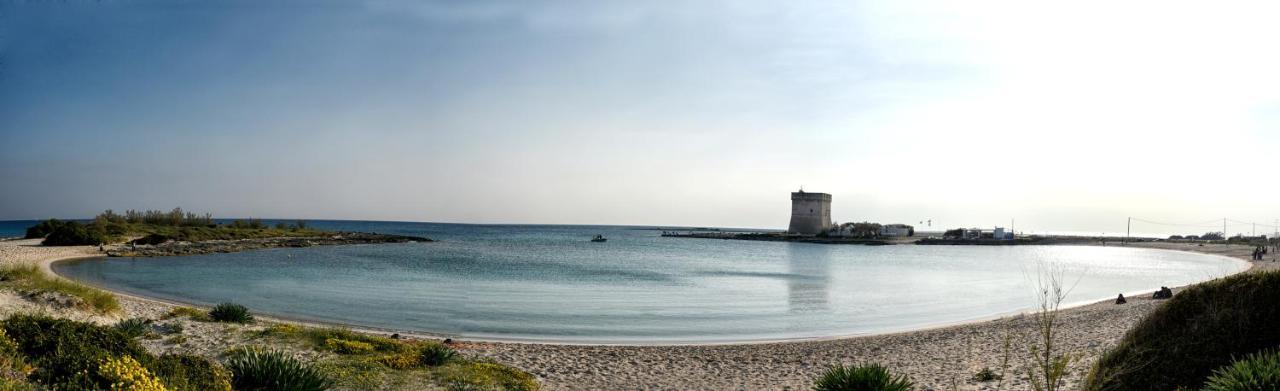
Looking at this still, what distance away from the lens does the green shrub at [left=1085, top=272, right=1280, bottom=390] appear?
7.46 meters

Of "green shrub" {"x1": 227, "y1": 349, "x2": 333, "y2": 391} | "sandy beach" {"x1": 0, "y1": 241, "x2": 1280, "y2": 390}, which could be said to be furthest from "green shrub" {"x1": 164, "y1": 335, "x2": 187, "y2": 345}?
"green shrub" {"x1": 227, "y1": 349, "x2": 333, "y2": 391}

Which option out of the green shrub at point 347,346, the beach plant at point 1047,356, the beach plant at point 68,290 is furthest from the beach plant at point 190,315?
the beach plant at point 1047,356

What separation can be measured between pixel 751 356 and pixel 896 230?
11014 cm

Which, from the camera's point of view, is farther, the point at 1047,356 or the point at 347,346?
the point at 347,346

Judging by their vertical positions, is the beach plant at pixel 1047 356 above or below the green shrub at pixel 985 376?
above

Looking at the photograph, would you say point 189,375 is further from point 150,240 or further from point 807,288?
point 150,240

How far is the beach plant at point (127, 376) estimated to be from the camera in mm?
4910

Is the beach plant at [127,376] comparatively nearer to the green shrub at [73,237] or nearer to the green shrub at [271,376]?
the green shrub at [271,376]

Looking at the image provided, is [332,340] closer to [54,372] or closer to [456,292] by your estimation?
[54,372]

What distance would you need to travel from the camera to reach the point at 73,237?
4634 centimetres

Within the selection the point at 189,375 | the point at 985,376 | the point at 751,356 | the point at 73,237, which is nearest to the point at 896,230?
the point at 73,237

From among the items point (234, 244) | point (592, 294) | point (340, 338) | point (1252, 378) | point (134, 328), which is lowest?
point (234, 244)

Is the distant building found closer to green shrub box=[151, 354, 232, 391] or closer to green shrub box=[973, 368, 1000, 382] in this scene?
green shrub box=[973, 368, 1000, 382]

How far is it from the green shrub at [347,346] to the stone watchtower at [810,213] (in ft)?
334
